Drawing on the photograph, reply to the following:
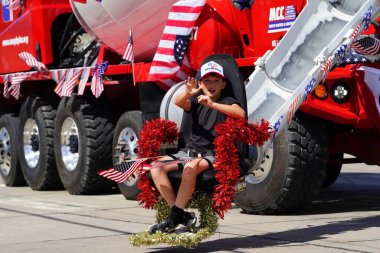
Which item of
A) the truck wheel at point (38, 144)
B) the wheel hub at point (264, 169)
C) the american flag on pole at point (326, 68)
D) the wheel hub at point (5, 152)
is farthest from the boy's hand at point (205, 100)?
the wheel hub at point (5, 152)

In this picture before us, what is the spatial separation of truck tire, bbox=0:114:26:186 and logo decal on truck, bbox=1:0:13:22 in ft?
4.65

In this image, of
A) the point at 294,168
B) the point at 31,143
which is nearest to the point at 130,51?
the point at 294,168

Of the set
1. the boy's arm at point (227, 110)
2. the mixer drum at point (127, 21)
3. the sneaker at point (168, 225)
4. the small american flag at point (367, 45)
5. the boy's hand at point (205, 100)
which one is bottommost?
the sneaker at point (168, 225)

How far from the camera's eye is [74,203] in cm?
1318

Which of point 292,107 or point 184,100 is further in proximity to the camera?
point 292,107

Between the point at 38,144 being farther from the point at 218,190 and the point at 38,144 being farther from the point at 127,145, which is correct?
the point at 218,190

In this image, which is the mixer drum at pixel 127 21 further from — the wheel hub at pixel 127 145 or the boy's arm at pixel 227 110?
the boy's arm at pixel 227 110

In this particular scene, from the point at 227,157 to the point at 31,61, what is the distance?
7.01 metres

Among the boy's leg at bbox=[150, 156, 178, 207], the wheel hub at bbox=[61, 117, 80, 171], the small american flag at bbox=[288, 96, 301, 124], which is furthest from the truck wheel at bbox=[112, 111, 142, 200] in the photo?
the boy's leg at bbox=[150, 156, 178, 207]

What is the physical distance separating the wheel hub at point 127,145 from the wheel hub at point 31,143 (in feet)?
7.60

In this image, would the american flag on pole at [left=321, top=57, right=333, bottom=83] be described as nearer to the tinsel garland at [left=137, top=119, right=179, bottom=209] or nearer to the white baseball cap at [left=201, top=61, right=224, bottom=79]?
the white baseball cap at [left=201, top=61, right=224, bottom=79]

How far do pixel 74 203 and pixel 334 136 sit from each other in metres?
3.34

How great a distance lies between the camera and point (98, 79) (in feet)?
44.5

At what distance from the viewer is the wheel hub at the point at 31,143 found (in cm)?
1553
